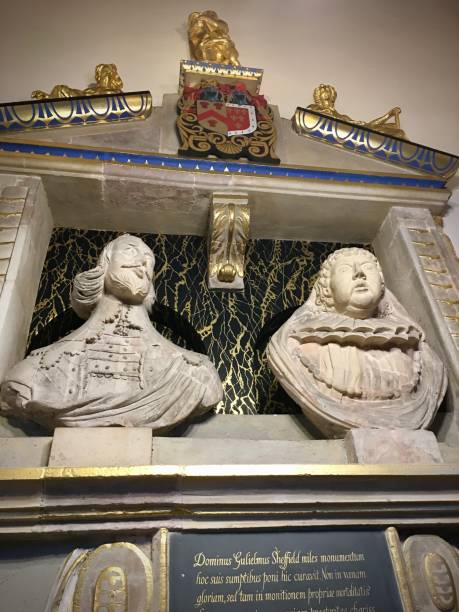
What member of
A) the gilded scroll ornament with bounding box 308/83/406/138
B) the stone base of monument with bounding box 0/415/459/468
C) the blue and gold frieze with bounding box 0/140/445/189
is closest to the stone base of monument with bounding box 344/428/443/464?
the stone base of monument with bounding box 0/415/459/468

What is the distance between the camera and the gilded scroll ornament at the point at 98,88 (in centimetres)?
332

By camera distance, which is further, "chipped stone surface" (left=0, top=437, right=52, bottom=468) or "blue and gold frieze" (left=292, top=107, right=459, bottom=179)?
"blue and gold frieze" (left=292, top=107, right=459, bottom=179)

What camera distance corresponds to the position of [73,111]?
3189 mm

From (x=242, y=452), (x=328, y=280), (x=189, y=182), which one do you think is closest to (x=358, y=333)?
(x=328, y=280)

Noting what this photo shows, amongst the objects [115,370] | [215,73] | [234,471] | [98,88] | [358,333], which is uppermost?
[215,73]

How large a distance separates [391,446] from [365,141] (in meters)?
2.18

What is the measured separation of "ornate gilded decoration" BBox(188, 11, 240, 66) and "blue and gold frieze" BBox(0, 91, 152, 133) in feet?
2.67

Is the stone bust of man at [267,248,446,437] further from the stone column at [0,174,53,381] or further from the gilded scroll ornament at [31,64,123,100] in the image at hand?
the gilded scroll ornament at [31,64,123,100]

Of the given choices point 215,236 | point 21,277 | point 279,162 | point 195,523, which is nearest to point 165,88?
point 279,162

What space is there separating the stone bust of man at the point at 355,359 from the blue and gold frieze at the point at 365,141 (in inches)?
46.4

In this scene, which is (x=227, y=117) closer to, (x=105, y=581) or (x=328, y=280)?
(x=328, y=280)

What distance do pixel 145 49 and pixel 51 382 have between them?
3097 mm

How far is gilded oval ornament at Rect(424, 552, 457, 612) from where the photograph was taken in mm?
1814

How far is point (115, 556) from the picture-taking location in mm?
1799
